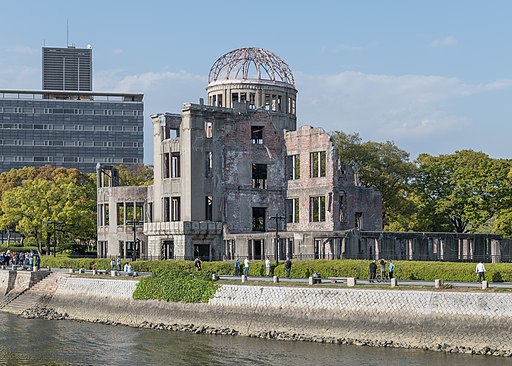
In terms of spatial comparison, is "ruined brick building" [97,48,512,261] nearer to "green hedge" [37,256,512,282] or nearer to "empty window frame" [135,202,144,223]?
"empty window frame" [135,202,144,223]

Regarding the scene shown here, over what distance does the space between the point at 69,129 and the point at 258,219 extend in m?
107

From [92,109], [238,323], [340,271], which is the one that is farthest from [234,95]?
[92,109]

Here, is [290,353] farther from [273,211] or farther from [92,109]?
[92,109]

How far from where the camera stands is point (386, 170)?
9444cm

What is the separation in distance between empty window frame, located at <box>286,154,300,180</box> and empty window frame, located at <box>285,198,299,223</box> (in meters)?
2.10

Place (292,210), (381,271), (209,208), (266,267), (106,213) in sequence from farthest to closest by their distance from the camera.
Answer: (106,213) → (292,210) → (209,208) → (266,267) → (381,271)

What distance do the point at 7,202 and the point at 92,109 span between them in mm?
85214

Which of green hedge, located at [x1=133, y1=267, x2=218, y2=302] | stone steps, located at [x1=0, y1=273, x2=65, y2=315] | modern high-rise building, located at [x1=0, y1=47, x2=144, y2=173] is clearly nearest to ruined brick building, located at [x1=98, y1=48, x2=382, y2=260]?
stone steps, located at [x1=0, y1=273, x2=65, y2=315]

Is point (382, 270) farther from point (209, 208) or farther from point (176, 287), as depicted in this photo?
point (209, 208)

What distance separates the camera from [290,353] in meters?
45.0

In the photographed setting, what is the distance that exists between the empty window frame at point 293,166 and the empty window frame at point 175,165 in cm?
993

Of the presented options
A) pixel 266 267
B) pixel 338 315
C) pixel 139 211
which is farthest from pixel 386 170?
pixel 338 315

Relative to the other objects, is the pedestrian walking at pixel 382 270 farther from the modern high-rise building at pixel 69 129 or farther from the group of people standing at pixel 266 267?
the modern high-rise building at pixel 69 129

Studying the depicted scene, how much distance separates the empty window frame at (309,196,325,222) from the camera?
80.6 meters
